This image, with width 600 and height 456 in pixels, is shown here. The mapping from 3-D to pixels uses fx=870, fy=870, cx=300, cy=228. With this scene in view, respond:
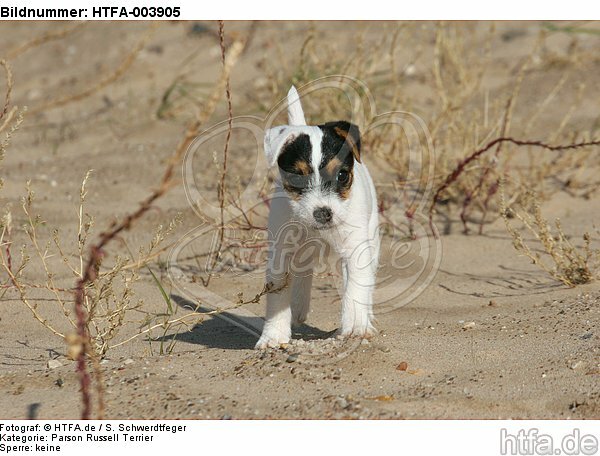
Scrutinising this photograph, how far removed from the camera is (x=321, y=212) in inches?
172

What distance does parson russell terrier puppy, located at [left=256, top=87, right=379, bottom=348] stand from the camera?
447 cm

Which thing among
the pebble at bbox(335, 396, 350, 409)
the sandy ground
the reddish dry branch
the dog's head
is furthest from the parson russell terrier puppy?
the reddish dry branch

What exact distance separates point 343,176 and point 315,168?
186 millimetres

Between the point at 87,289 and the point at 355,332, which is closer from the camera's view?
the point at 87,289

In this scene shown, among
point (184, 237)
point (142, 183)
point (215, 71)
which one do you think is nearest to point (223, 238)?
point (184, 237)

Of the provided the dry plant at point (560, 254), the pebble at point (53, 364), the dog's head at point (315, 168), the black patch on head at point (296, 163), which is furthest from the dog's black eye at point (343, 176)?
the pebble at point (53, 364)

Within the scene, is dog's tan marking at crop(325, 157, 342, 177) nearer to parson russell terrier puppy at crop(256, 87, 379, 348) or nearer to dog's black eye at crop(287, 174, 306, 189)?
parson russell terrier puppy at crop(256, 87, 379, 348)

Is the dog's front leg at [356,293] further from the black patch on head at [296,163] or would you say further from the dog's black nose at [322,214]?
the black patch on head at [296,163]

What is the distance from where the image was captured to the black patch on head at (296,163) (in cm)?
448

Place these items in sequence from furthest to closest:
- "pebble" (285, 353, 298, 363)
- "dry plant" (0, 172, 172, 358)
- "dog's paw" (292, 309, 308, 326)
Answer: "dog's paw" (292, 309, 308, 326), "pebble" (285, 353, 298, 363), "dry plant" (0, 172, 172, 358)

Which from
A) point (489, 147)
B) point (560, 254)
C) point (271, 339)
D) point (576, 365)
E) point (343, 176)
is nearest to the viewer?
point (576, 365)

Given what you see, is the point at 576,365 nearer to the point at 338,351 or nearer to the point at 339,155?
the point at 338,351

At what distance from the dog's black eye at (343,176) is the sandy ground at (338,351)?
844 mm

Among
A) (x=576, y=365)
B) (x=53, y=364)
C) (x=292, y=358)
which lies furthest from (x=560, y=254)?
(x=53, y=364)
